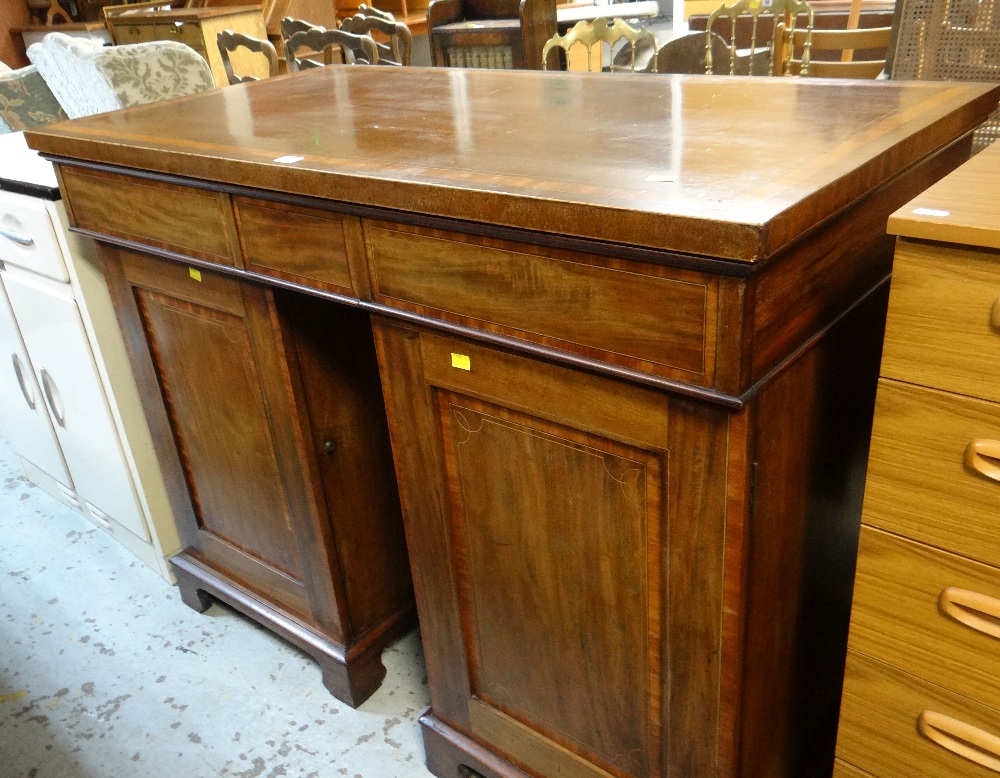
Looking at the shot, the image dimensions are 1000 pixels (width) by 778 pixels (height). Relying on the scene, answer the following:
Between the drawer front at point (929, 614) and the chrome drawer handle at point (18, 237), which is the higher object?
the chrome drawer handle at point (18, 237)

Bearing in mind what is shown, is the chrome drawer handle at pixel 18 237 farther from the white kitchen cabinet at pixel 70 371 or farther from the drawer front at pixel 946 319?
the drawer front at pixel 946 319

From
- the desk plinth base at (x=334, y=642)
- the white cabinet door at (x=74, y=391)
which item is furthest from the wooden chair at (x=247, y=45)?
the desk plinth base at (x=334, y=642)

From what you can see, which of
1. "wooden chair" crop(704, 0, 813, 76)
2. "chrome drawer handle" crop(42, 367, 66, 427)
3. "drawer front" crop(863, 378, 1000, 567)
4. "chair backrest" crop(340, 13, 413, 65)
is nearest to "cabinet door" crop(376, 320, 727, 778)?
"drawer front" crop(863, 378, 1000, 567)

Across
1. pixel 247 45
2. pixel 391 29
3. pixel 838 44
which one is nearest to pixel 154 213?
pixel 838 44

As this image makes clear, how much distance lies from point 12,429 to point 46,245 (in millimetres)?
823

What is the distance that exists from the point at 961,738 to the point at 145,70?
273 centimetres

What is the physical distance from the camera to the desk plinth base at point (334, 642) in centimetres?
151

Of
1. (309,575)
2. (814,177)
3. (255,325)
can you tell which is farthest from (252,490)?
(814,177)

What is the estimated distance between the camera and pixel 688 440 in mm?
824

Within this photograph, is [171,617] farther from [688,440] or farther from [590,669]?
[688,440]

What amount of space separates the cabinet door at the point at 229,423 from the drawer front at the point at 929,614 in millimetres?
818

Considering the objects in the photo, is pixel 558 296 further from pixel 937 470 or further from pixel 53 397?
pixel 53 397

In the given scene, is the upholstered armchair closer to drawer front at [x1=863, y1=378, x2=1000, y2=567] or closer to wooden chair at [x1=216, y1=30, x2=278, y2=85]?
wooden chair at [x1=216, y1=30, x2=278, y2=85]

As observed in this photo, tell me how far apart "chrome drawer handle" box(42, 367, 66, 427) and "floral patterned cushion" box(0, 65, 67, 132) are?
1732 mm
